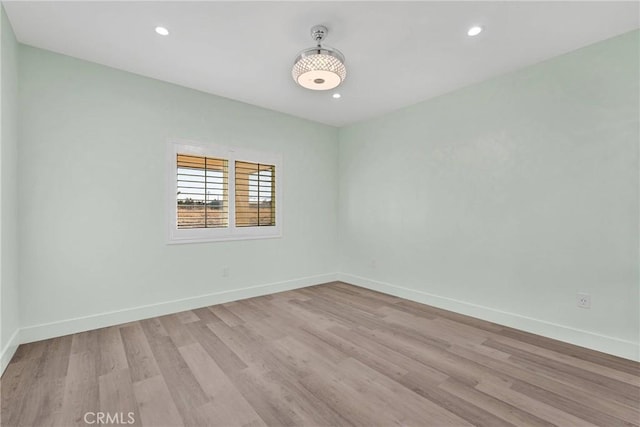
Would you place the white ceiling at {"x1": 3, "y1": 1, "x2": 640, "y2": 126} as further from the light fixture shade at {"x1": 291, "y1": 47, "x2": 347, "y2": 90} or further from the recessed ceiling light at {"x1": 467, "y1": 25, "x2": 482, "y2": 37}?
the light fixture shade at {"x1": 291, "y1": 47, "x2": 347, "y2": 90}

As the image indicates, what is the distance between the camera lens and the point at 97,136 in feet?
9.35

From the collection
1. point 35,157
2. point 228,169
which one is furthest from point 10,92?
point 228,169

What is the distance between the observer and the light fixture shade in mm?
2268

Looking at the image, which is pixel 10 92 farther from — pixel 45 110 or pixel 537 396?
pixel 537 396

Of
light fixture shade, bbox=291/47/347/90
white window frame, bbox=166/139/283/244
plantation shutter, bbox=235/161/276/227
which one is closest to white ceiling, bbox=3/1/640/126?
light fixture shade, bbox=291/47/347/90

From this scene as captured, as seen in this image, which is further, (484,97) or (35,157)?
(484,97)

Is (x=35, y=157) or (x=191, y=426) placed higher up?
(x=35, y=157)

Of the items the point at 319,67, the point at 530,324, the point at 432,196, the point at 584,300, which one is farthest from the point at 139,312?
the point at 584,300

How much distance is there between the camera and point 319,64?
227cm

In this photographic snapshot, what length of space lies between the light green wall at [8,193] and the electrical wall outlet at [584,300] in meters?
4.60

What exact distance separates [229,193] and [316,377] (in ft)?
8.24

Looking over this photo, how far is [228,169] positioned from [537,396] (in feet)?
12.0

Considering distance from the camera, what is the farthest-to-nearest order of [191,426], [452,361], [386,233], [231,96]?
[386,233], [231,96], [452,361], [191,426]

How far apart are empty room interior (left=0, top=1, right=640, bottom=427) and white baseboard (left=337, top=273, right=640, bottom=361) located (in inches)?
0.6
